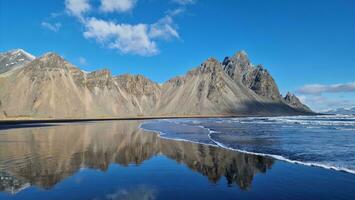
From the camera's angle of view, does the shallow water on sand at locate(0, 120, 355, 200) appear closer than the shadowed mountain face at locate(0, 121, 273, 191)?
Yes

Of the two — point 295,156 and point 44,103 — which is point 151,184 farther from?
point 44,103

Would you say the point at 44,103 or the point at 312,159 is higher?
the point at 44,103

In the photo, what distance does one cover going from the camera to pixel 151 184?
17.5m

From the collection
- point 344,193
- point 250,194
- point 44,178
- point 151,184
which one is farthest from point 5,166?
point 344,193

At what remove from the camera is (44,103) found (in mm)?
194000

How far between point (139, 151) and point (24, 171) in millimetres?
12020

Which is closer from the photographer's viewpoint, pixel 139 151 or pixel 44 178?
pixel 44 178

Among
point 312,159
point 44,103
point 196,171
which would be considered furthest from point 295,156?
point 44,103

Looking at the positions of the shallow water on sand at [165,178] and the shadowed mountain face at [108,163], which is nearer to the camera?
the shallow water on sand at [165,178]

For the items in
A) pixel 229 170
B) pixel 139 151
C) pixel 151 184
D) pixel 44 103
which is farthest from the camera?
pixel 44 103

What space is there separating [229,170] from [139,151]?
469 inches

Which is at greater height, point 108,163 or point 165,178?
point 108,163

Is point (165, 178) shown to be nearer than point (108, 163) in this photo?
Yes

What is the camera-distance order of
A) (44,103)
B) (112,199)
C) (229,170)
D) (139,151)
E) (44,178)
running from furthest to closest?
(44,103) < (139,151) < (229,170) < (44,178) < (112,199)
